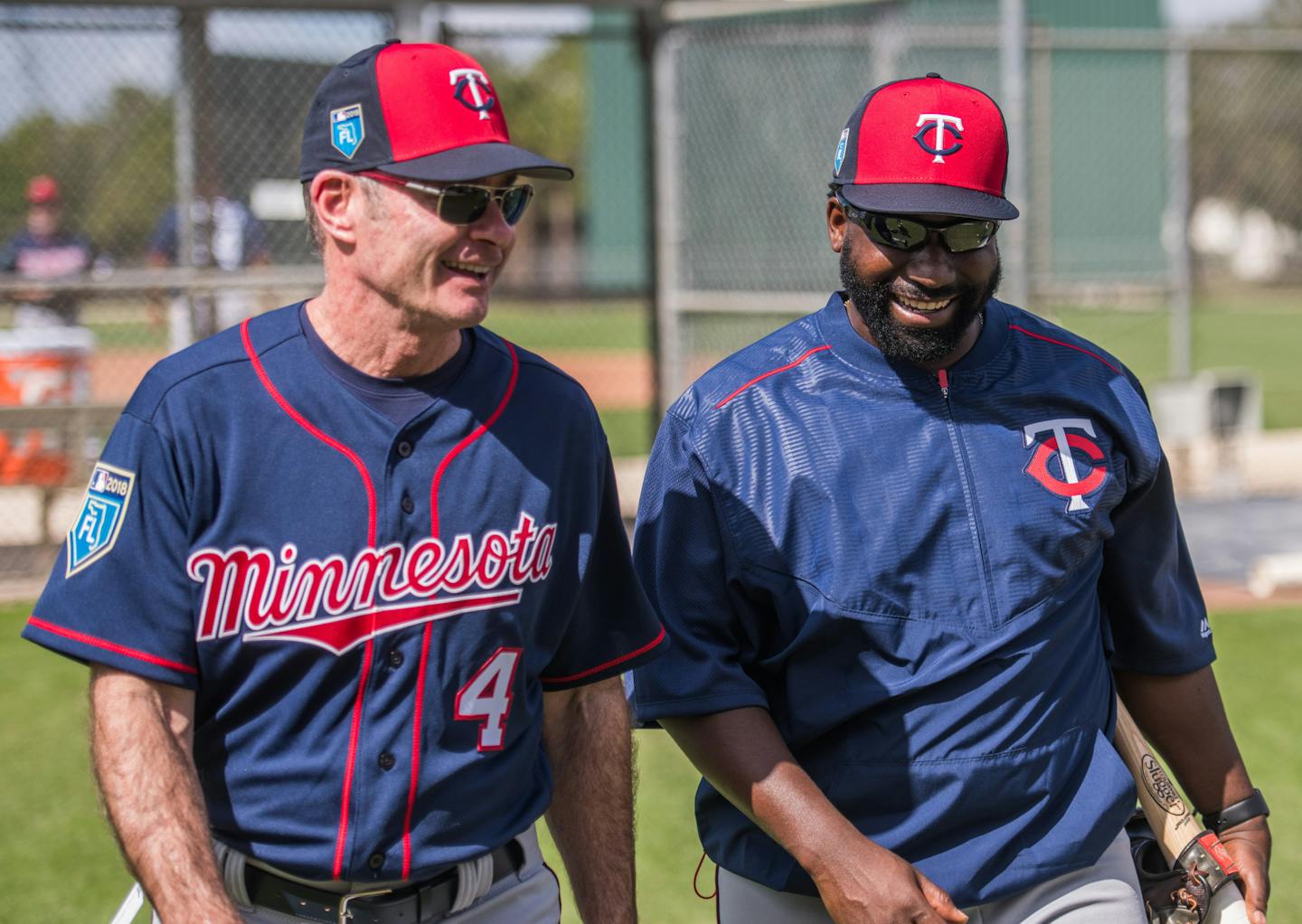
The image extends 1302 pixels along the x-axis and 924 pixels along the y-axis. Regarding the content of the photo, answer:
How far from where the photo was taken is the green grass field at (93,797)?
4746 mm

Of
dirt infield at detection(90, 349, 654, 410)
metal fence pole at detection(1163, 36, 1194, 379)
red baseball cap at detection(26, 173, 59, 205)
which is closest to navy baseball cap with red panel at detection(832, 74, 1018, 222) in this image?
dirt infield at detection(90, 349, 654, 410)

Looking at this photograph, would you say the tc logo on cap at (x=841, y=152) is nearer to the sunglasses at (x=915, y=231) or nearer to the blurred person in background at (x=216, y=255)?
the sunglasses at (x=915, y=231)

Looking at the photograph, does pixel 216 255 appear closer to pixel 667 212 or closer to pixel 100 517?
pixel 667 212

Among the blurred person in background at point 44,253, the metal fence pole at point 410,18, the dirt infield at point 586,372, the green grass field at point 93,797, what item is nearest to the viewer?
the green grass field at point 93,797

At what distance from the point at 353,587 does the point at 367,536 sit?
0.26 feet

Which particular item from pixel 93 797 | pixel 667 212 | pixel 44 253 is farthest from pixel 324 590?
pixel 44 253

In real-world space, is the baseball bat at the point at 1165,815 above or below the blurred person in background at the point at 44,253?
below

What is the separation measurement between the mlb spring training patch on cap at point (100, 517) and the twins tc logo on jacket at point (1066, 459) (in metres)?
1.48

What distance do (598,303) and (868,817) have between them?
3397cm

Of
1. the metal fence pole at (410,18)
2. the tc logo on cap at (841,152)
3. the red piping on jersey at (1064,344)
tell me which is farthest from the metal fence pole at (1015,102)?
the tc logo on cap at (841,152)

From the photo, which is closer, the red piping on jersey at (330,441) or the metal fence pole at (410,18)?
Result: the red piping on jersey at (330,441)

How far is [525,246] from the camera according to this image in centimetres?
4284

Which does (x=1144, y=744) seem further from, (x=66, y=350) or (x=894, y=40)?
(x=66, y=350)

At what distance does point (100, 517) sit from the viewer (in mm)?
2207
